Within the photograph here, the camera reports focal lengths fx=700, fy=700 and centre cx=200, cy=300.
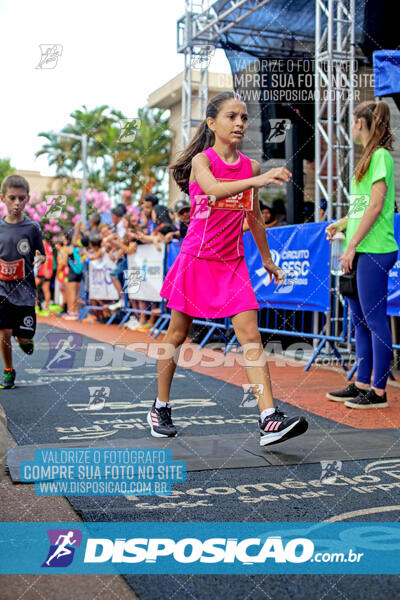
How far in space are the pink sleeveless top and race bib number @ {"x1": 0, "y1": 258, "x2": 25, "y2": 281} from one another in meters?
2.37

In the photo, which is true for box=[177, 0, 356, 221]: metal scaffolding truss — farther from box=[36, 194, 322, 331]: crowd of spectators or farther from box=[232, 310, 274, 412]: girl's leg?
box=[232, 310, 274, 412]: girl's leg

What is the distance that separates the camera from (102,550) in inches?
88.7

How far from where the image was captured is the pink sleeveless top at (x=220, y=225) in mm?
3807

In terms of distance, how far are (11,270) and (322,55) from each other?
5610 mm

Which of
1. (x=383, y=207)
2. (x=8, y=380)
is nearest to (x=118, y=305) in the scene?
(x=8, y=380)

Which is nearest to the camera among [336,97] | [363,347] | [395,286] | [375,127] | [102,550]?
[102,550]

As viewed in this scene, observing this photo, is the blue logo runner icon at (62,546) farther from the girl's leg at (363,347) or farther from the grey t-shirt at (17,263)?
the grey t-shirt at (17,263)

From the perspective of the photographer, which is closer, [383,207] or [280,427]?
[280,427]

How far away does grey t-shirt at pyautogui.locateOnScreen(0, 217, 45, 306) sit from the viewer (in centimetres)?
574

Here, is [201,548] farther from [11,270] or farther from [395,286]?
[395,286]

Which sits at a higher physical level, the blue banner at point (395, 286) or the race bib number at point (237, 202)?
the race bib number at point (237, 202)

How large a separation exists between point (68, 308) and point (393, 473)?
1412cm

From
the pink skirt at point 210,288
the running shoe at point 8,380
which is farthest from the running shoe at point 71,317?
the pink skirt at point 210,288

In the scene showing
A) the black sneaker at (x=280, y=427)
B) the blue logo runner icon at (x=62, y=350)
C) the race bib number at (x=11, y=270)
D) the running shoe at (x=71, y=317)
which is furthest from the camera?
the running shoe at (x=71, y=317)
